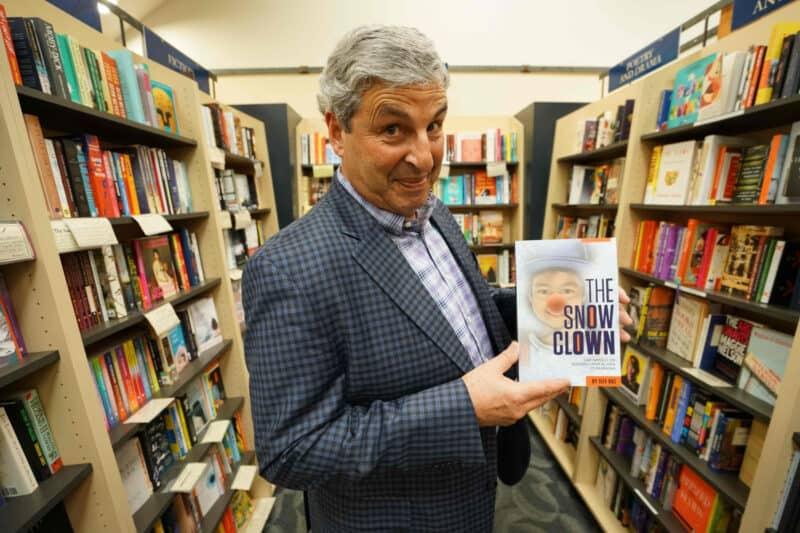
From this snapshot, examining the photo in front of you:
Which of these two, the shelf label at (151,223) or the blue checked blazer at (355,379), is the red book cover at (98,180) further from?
the blue checked blazer at (355,379)

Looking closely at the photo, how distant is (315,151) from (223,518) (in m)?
2.85

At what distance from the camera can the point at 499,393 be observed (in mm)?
687

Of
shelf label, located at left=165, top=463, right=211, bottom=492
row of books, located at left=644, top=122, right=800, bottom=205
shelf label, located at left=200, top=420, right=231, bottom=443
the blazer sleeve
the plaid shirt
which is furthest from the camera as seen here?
shelf label, located at left=200, top=420, right=231, bottom=443

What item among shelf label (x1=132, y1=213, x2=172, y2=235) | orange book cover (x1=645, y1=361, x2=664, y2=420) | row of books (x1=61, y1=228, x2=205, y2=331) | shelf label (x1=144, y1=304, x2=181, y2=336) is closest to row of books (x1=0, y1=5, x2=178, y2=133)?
shelf label (x1=132, y1=213, x2=172, y2=235)

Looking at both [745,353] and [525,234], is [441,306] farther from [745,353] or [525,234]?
[525,234]

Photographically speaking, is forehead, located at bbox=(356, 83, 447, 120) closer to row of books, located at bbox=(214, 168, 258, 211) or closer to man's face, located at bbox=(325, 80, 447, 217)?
man's face, located at bbox=(325, 80, 447, 217)

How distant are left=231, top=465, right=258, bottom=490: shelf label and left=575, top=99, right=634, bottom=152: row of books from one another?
2.82 m

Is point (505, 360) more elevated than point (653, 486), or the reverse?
point (505, 360)

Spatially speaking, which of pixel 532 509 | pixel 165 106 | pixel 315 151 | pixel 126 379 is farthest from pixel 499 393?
pixel 315 151

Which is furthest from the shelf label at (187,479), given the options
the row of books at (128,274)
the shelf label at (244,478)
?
the row of books at (128,274)

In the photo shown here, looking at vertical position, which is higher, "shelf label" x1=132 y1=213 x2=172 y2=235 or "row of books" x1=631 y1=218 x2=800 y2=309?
"shelf label" x1=132 y1=213 x2=172 y2=235

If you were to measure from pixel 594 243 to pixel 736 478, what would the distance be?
4.29 feet

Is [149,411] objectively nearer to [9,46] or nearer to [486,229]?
[9,46]

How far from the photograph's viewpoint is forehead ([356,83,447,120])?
0.72m
